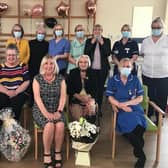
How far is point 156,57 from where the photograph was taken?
3891mm

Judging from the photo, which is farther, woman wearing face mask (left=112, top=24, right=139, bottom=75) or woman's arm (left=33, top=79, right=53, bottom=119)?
woman wearing face mask (left=112, top=24, right=139, bottom=75)

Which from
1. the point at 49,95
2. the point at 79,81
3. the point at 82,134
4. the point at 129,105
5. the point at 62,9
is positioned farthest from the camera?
the point at 62,9

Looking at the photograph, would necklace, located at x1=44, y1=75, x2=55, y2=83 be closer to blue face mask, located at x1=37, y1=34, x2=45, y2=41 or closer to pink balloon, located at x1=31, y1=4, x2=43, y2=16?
blue face mask, located at x1=37, y1=34, x2=45, y2=41

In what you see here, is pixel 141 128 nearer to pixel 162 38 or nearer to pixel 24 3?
pixel 162 38

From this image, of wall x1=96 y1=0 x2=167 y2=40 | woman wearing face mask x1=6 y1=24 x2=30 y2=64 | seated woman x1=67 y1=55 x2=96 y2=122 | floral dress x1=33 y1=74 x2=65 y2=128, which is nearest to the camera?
floral dress x1=33 y1=74 x2=65 y2=128

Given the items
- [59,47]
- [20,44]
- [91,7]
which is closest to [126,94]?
[59,47]

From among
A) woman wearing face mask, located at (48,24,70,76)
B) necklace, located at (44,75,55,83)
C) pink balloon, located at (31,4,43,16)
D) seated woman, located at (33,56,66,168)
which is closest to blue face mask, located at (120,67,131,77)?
seated woman, located at (33,56,66,168)

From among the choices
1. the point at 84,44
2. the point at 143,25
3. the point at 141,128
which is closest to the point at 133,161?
the point at 141,128

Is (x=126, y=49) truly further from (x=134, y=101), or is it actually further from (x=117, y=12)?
(x=117, y=12)

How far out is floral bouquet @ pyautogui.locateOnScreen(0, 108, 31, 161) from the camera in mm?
3068

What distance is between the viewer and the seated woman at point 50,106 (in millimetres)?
3010

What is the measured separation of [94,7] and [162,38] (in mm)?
1886

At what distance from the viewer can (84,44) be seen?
4180mm

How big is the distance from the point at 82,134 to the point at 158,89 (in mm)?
1526
